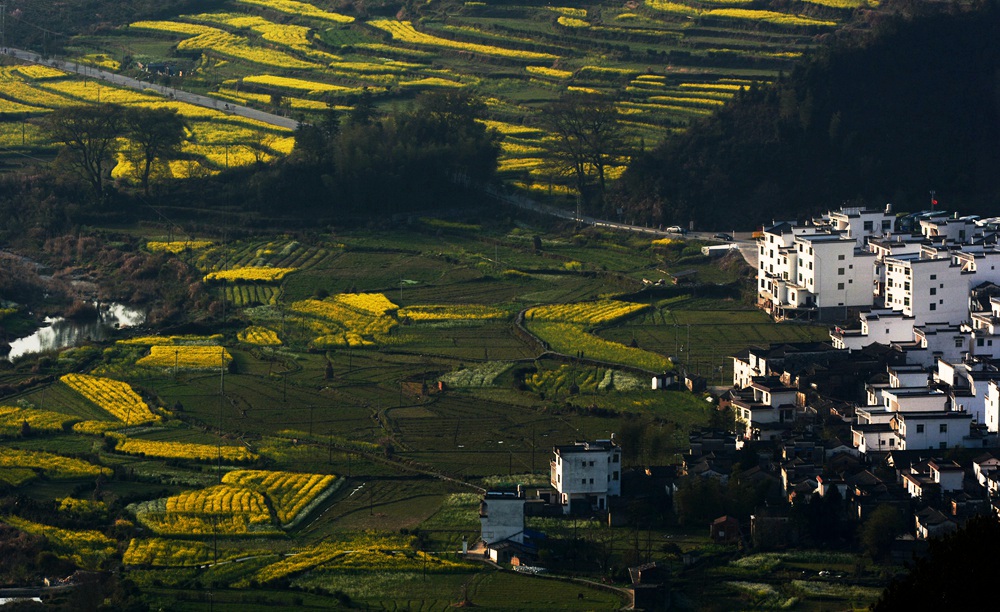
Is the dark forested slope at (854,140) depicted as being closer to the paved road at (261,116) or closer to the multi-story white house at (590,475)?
the paved road at (261,116)

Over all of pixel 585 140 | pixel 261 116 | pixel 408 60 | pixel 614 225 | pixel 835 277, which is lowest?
pixel 614 225

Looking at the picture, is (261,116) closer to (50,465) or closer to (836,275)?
(836,275)

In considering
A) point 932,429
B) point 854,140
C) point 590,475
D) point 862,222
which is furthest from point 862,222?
point 590,475

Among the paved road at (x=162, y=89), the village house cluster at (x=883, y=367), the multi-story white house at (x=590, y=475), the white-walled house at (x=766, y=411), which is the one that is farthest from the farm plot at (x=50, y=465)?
the paved road at (x=162, y=89)

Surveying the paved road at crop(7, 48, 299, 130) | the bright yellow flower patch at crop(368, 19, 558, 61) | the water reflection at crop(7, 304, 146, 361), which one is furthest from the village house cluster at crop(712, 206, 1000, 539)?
the paved road at crop(7, 48, 299, 130)

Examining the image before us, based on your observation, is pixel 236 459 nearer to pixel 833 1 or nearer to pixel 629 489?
pixel 629 489

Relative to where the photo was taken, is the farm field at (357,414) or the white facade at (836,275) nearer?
the farm field at (357,414)

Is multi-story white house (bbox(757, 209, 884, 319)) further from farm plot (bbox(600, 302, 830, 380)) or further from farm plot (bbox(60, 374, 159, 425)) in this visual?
farm plot (bbox(60, 374, 159, 425))
